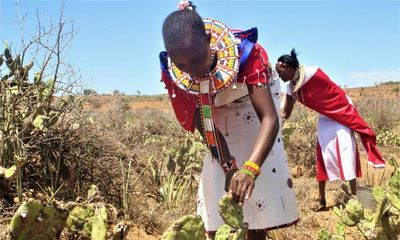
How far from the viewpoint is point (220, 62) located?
2.49 metres

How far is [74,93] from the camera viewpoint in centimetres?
446

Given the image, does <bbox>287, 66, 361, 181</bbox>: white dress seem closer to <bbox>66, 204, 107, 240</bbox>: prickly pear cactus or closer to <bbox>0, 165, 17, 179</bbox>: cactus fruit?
<bbox>0, 165, 17, 179</bbox>: cactus fruit

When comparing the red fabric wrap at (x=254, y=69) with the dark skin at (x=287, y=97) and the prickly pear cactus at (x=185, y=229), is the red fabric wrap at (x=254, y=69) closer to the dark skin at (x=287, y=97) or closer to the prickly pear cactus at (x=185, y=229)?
the prickly pear cactus at (x=185, y=229)

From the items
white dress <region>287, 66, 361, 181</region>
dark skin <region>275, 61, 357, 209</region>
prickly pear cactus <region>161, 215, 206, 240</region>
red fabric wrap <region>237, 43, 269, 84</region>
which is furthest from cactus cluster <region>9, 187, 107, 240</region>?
white dress <region>287, 66, 361, 181</region>

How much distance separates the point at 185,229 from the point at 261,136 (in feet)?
2.19

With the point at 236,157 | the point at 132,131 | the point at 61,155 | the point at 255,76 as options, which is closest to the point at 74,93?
the point at 61,155

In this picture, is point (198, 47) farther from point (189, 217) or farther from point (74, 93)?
point (74, 93)

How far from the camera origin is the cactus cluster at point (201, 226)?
1876mm

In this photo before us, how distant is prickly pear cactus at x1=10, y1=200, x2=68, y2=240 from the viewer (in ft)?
6.72

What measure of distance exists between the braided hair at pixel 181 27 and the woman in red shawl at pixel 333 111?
279 centimetres

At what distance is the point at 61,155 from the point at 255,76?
2.55 meters

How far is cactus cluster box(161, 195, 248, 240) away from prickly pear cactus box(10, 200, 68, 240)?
564 mm

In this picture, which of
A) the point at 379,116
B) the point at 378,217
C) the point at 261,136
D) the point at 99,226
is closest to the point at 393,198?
the point at 378,217

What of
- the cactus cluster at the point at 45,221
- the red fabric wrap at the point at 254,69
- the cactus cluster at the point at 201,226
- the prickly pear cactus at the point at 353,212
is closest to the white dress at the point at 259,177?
the red fabric wrap at the point at 254,69
